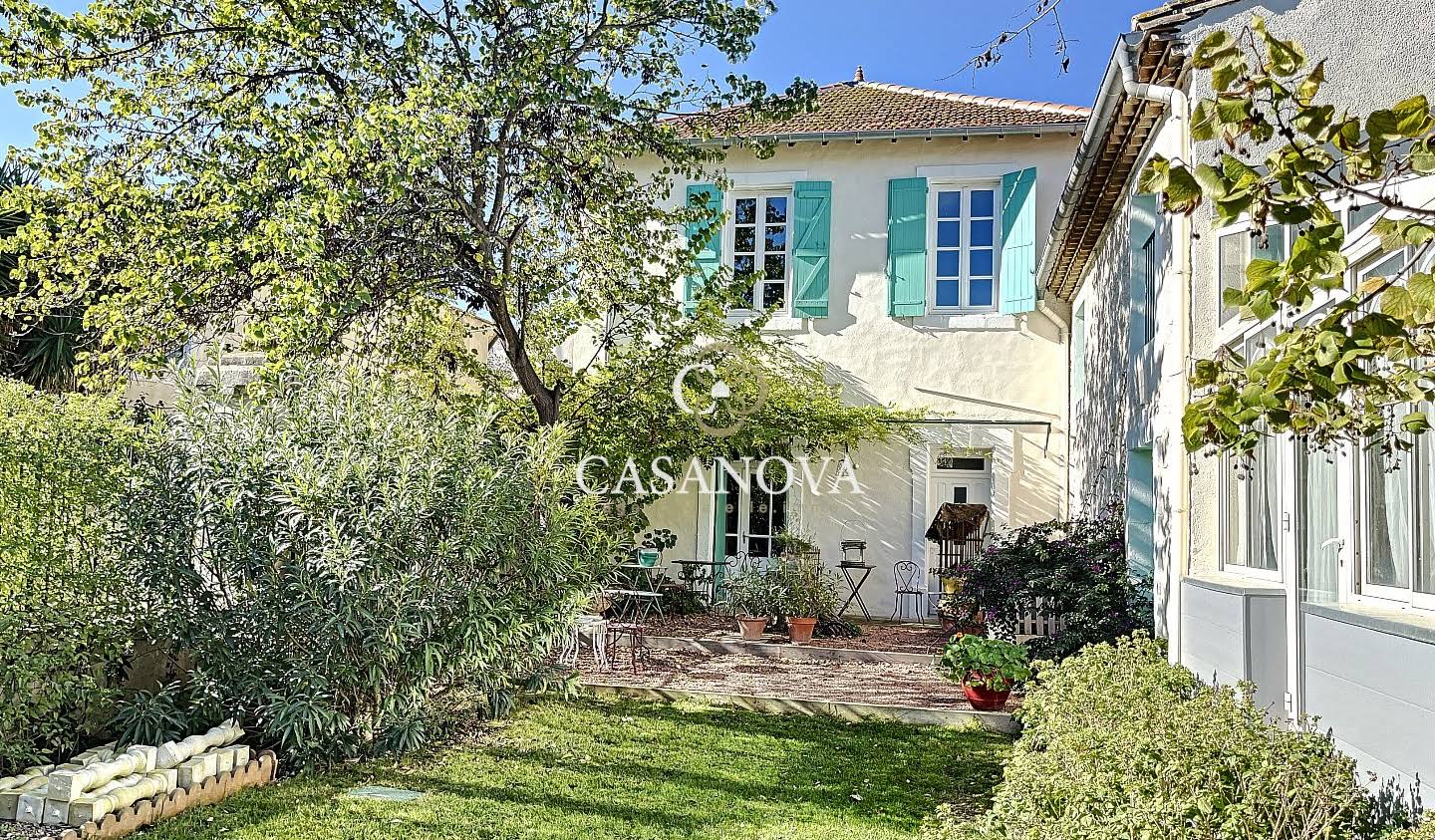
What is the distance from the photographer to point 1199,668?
5301 mm

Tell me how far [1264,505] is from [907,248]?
28.1 feet

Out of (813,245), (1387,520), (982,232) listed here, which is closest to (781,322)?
(813,245)

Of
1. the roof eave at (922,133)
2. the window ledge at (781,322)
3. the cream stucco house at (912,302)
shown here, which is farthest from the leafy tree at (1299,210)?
the window ledge at (781,322)

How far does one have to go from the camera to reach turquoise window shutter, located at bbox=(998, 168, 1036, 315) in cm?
1254

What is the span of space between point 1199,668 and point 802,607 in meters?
6.40

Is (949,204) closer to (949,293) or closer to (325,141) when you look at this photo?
(949,293)

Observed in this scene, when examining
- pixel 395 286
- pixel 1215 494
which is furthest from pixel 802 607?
pixel 1215 494

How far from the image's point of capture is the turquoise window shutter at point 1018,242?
12.5 m

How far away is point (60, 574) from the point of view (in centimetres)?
556

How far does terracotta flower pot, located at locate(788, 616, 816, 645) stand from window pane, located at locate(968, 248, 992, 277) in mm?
4806

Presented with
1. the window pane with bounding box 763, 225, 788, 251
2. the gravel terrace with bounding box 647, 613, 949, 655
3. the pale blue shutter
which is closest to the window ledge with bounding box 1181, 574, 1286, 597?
the pale blue shutter

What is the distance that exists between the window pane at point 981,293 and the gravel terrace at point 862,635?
3.90 m

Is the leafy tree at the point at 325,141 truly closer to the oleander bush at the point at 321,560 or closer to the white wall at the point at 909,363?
the oleander bush at the point at 321,560

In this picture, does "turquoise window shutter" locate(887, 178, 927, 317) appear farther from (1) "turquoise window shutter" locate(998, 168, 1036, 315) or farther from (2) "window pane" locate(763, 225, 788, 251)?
(2) "window pane" locate(763, 225, 788, 251)
